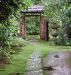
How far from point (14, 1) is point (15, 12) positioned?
1.25 metres

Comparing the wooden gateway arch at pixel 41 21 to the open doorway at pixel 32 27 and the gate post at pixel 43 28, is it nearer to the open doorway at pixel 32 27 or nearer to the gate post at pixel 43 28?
the gate post at pixel 43 28

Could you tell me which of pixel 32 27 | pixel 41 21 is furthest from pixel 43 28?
pixel 32 27

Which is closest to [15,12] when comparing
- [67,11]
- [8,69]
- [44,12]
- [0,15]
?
[0,15]

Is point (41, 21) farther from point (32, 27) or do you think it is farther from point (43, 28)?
point (32, 27)

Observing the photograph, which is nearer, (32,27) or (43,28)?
(43,28)

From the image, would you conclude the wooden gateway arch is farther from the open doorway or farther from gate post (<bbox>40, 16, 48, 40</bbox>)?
the open doorway

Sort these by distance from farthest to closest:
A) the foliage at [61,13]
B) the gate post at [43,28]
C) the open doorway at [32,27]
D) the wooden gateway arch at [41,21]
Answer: the open doorway at [32,27]
the gate post at [43,28]
the wooden gateway arch at [41,21]
the foliage at [61,13]

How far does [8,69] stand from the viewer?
12.5m

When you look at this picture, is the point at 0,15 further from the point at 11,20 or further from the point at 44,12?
the point at 44,12

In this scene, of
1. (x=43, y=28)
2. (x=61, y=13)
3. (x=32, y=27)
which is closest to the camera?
(x=61, y=13)

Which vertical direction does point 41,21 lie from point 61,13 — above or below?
below

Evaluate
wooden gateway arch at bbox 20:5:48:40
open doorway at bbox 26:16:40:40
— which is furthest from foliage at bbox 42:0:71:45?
open doorway at bbox 26:16:40:40

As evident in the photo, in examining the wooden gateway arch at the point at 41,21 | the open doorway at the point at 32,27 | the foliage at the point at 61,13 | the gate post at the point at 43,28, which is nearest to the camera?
the foliage at the point at 61,13

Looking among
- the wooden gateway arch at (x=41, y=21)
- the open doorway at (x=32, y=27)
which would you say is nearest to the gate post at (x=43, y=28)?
the wooden gateway arch at (x=41, y=21)
